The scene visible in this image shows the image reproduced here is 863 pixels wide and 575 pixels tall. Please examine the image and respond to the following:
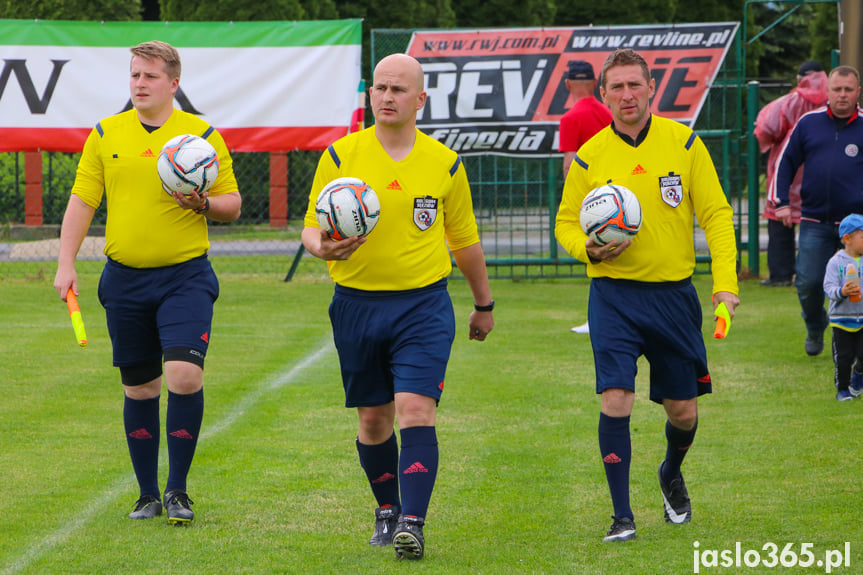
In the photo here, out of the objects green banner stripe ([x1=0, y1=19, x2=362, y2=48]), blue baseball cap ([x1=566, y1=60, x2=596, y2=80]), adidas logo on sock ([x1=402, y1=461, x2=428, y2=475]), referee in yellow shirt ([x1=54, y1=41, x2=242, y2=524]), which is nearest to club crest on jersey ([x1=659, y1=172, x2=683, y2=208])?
adidas logo on sock ([x1=402, y1=461, x2=428, y2=475])

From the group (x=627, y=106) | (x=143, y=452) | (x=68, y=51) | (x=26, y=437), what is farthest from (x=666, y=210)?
(x=68, y=51)

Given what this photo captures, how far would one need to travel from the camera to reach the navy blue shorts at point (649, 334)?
200 inches

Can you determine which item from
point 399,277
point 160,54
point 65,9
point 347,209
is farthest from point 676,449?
point 65,9

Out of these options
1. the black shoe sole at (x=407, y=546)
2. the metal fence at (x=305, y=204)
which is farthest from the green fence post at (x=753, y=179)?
the black shoe sole at (x=407, y=546)

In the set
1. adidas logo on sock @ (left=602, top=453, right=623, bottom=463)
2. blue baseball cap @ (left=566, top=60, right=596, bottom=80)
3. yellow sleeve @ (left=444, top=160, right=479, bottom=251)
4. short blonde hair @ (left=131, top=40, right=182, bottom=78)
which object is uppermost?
blue baseball cap @ (left=566, top=60, right=596, bottom=80)

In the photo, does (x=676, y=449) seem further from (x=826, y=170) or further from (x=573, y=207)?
(x=826, y=170)

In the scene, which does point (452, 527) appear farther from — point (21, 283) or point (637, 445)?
point (21, 283)

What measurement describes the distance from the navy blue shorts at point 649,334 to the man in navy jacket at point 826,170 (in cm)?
411

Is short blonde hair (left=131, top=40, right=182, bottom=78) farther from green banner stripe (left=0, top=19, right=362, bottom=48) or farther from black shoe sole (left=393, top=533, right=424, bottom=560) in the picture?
green banner stripe (left=0, top=19, right=362, bottom=48)

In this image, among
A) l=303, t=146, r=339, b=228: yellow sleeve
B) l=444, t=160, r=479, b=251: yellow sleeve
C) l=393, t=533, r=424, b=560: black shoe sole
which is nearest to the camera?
l=393, t=533, r=424, b=560: black shoe sole

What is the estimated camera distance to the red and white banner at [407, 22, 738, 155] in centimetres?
1536

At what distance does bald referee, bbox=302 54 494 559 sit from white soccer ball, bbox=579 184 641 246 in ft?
1.94

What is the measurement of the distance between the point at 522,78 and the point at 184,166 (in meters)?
10.6

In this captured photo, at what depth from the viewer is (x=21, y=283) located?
16031 millimetres
